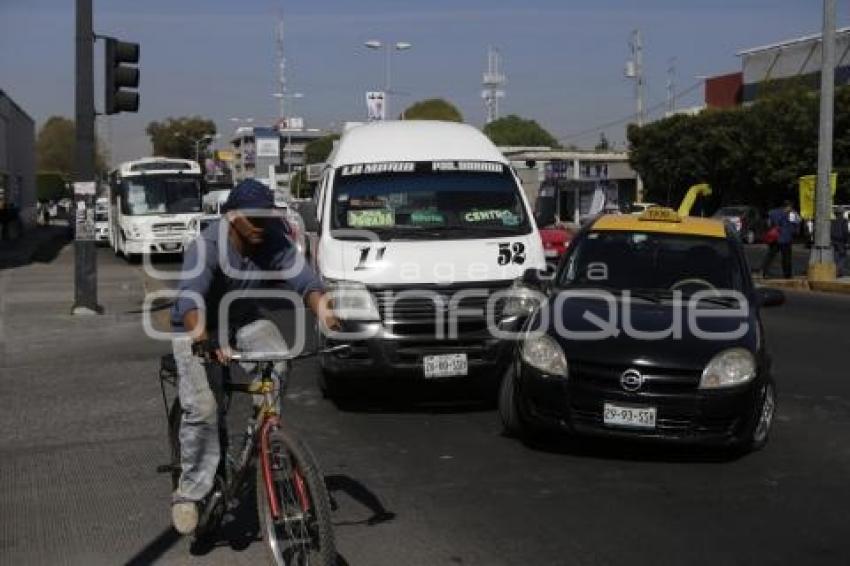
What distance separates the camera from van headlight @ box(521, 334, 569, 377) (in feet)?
22.5

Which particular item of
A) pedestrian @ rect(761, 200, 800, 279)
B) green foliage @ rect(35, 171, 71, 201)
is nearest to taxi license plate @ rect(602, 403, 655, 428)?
A: pedestrian @ rect(761, 200, 800, 279)

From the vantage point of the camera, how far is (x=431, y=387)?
30.8ft

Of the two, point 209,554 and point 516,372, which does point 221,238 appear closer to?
point 209,554

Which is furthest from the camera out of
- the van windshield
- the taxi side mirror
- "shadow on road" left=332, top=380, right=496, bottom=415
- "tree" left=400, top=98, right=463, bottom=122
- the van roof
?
"tree" left=400, top=98, right=463, bottom=122

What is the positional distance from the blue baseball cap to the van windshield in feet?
13.4

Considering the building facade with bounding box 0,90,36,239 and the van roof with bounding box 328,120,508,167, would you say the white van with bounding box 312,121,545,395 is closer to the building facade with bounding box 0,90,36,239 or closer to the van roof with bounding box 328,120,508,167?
the van roof with bounding box 328,120,508,167

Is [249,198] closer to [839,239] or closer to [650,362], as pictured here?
[650,362]

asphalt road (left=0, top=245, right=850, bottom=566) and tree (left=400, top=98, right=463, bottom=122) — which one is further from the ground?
tree (left=400, top=98, right=463, bottom=122)

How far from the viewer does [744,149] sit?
1918 inches

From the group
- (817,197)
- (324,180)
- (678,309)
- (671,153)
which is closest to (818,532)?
(678,309)

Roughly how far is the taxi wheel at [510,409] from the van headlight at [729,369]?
1275 millimetres

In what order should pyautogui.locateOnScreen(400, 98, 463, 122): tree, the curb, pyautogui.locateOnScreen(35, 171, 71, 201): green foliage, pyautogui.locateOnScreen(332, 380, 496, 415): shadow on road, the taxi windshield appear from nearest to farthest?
the taxi windshield → pyautogui.locateOnScreen(332, 380, 496, 415): shadow on road → the curb → pyautogui.locateOnScreen(400, 98, 463, 122): tree → pyautogui.locateOnScreen(35, 171, 71, 201): green foliage

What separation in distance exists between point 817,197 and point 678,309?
16132 mm

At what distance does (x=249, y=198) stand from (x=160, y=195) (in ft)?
89.5
